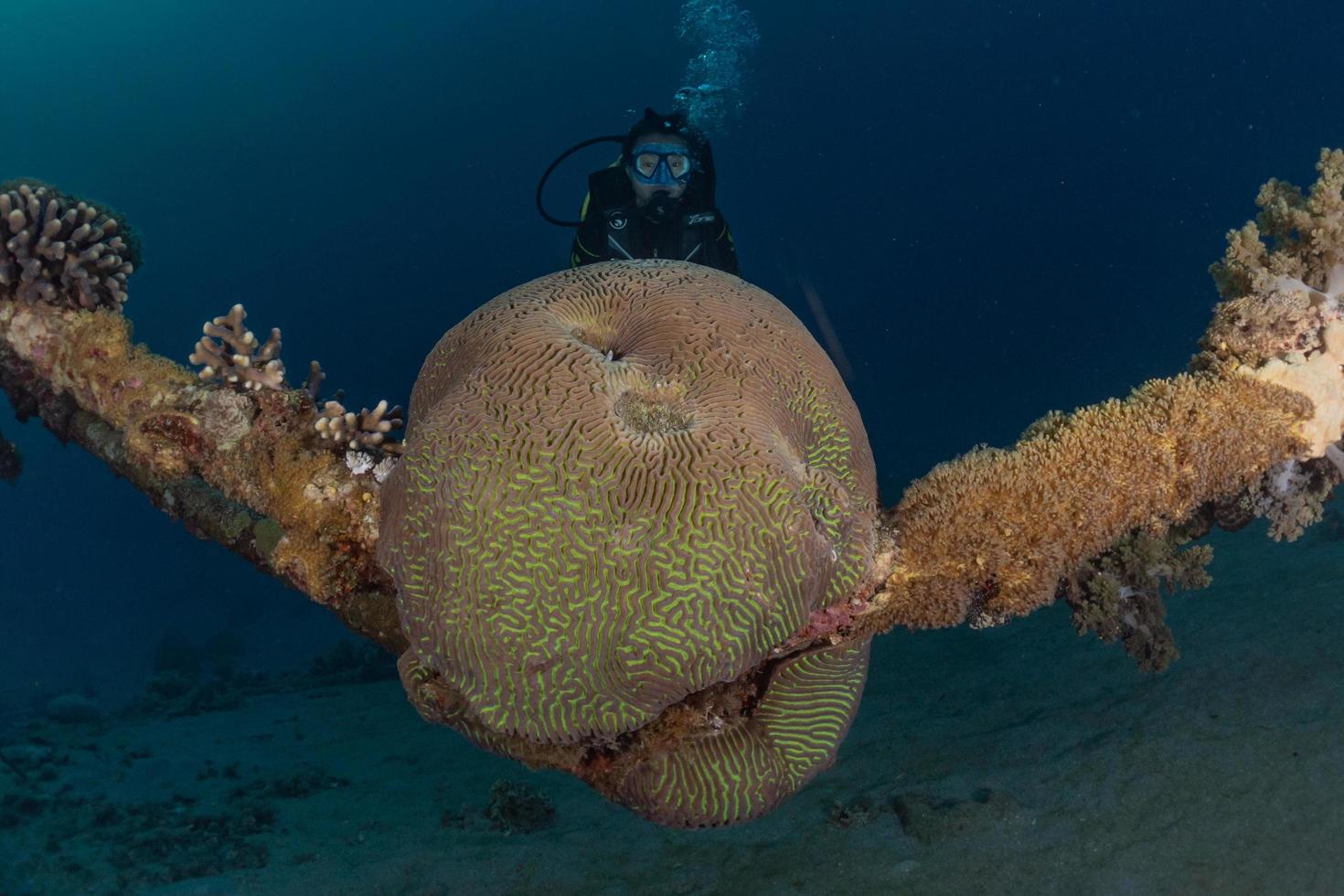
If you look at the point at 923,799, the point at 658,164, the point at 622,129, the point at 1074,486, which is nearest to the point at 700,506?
Answer: the point at 1074,486

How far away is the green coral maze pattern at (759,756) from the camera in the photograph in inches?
124

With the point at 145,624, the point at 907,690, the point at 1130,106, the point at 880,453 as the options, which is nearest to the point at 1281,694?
the point at 907,690

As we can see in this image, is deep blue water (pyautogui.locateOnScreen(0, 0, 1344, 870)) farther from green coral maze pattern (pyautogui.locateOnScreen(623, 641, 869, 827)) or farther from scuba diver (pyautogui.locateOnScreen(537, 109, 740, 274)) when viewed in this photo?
green coral maze pattern (pyautogui.locateOnScreen(623, 641, 869, 827))

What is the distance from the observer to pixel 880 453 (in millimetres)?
37500

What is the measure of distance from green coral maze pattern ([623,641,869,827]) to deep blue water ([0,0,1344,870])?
1786 inches

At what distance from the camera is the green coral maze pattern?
10.3 feet

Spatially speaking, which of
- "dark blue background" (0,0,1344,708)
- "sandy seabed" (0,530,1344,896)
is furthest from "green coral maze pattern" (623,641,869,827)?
"dark blue background" (0,0,1344,708)

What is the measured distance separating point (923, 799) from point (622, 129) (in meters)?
76.2

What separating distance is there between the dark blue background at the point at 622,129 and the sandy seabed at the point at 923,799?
38867 millimetres

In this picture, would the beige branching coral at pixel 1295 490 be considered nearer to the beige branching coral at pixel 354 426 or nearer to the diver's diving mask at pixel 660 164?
the beige branching coral at pixel 354 426

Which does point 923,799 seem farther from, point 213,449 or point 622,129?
point 622,129

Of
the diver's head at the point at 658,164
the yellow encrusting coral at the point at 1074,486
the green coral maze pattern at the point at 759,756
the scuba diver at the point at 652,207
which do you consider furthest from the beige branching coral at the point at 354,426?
the diver's head at the point at 658,164

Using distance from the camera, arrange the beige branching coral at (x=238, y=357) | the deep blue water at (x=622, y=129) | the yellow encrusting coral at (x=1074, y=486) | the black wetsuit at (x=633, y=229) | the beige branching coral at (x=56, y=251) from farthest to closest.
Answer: the deep blue water at (x=622, y=129) < the black wetsuit at (x=633, y=229) < the beige branching coral at (x=56, y=251) < the beige branching coral at (x=238, y=357) < the yellow encrusting coral at (x=1074, y=486)

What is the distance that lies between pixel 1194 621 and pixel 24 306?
10.9 m
